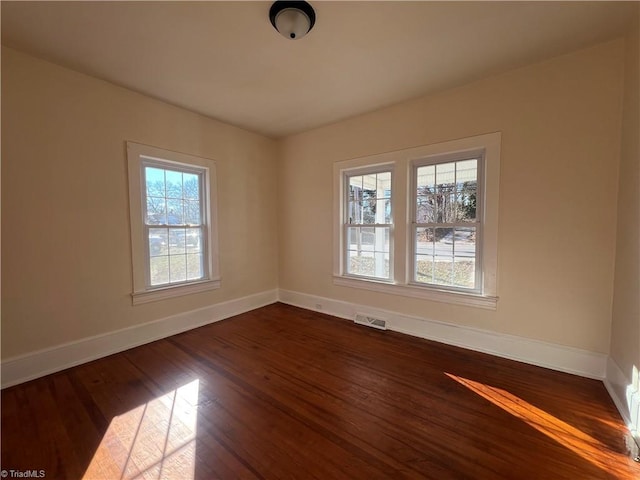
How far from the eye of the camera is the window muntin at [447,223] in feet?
9.39

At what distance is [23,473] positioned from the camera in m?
1.41

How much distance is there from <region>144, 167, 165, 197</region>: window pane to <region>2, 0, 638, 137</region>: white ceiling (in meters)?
0.84

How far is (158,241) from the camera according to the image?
3.17 m

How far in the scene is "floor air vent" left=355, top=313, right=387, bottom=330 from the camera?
3.39m

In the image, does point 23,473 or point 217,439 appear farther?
point 217,439

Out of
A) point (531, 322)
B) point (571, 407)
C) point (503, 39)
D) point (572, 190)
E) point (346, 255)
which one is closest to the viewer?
point (571, 407)

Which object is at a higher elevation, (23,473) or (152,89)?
(152,89)

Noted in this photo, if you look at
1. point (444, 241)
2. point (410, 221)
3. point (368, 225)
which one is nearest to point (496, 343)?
point (444, 241)

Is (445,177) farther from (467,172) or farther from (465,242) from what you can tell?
(465,242)

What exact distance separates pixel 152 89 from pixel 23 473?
3216 millimetres

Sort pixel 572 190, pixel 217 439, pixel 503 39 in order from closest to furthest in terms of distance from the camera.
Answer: pixel 217 439
pixel 503 39
pixel 572 190

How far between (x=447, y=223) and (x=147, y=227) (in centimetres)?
348

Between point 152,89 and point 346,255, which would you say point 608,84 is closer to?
point 346,255

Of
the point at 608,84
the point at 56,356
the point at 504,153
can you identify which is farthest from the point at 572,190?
the point at 56,356
